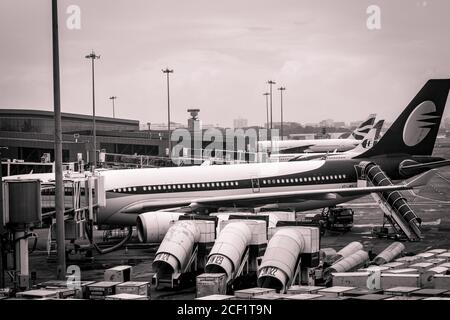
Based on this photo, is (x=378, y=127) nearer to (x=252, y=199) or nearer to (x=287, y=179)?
(x=287, y=179)

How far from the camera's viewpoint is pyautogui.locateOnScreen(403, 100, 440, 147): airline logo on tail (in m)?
54.7

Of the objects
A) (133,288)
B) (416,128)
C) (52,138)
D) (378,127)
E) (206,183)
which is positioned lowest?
(133,288)

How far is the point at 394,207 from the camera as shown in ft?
159

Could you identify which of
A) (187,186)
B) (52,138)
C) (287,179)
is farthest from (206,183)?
(52,138)

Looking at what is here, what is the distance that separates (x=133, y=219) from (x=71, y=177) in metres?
7.37

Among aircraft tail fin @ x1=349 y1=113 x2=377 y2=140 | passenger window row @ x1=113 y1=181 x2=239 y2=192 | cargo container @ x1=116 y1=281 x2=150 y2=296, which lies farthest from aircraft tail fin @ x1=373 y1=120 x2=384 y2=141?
cargo container @ x1=116 y1=281 x2=150 y2=296

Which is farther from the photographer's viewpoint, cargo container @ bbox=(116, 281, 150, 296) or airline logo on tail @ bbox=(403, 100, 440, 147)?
airline logo on tail @ bbox=(403, 100, 440, 147)

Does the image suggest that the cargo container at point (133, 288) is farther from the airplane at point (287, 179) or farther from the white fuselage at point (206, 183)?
the white fuselage at point (206, 183)

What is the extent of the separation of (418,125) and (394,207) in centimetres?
968

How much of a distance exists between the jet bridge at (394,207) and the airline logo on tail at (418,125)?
443 centimetres

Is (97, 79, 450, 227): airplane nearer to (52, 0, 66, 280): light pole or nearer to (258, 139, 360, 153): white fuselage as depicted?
(52, 0, 66, 280): light pole

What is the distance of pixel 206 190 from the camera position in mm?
50000
